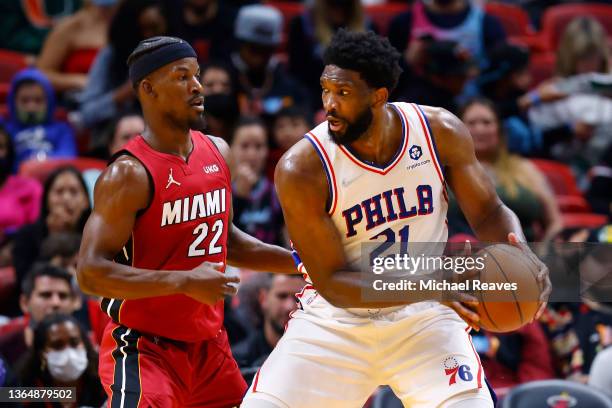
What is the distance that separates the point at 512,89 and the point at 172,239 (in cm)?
523

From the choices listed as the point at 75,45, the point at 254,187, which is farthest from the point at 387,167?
the point at 75,45

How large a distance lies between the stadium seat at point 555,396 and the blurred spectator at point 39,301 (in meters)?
2.70

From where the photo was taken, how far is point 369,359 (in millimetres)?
4512

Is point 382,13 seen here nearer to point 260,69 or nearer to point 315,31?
point 315,31

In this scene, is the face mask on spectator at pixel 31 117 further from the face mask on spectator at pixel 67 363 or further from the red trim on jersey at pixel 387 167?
the red trim on jersey at pixel 387 167

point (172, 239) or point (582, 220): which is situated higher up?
point (172, 239)

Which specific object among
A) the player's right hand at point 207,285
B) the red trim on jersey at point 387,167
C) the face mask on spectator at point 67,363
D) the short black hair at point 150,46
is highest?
the short black hair at point 150,46

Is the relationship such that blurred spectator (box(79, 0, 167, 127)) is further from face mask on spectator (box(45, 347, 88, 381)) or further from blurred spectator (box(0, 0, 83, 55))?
face mask on spectator (box(45, 347, 88, 381))

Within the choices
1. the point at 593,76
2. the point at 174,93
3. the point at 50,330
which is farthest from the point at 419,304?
the point at 593,76

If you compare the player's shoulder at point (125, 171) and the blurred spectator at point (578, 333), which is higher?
the player's shoulder at point (125, 171)

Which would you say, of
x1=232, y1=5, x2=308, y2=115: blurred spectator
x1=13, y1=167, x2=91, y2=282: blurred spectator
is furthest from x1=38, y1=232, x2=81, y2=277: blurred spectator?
x1=232, y1=5, x2=308, y2=115: blurred spectator

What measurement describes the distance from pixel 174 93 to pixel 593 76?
5500 millimetres

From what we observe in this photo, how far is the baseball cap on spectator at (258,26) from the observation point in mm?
8703

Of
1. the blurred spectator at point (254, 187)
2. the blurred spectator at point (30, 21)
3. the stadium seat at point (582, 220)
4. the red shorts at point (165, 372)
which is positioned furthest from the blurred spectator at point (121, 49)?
the red shorts at point (165, 372)
